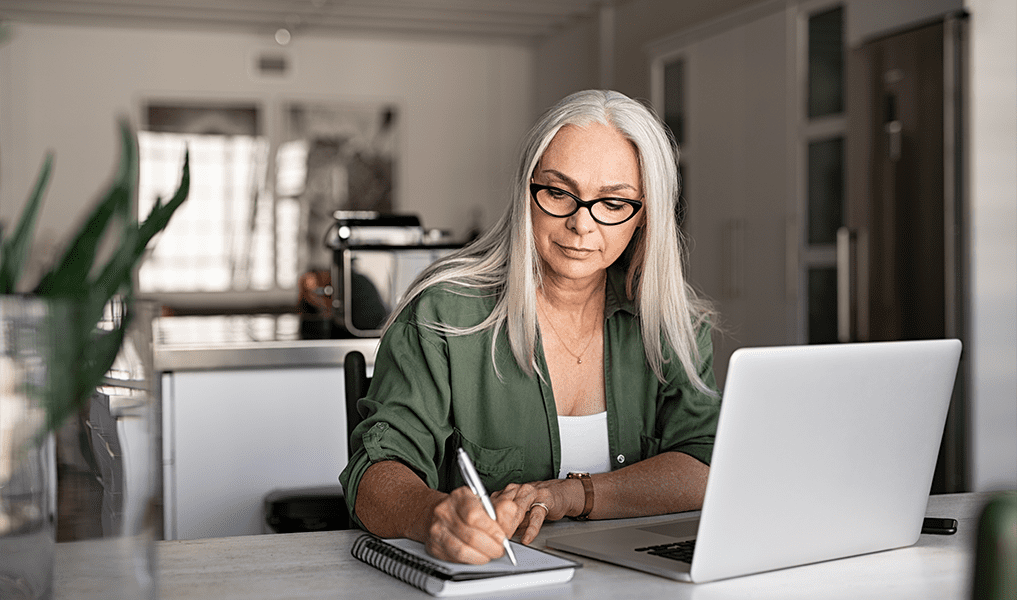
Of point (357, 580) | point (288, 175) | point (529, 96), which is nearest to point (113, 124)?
point (288, 175)

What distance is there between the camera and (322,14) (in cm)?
722

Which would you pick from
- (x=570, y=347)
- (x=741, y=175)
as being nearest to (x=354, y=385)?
(x=570, y=347)

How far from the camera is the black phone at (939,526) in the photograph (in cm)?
120

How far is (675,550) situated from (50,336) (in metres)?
0.68

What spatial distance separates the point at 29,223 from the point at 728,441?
1.95 feet

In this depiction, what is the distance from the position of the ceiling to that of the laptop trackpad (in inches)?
237

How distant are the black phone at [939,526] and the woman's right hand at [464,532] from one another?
54 centimetres

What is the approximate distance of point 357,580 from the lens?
0.99 meters

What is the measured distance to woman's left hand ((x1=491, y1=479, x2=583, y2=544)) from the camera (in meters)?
1.17

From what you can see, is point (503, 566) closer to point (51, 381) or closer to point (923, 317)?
point (51, 381)

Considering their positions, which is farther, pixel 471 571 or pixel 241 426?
pixel 241 426

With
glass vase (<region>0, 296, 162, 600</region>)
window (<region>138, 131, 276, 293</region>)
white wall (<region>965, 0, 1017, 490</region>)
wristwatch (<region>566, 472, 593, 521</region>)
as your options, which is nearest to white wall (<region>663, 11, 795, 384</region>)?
white wall (<region>965, 0, 1017, 490</region>)

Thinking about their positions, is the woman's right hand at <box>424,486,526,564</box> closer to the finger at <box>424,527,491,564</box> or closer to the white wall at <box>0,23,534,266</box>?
the finger at <box>424,527,491,564</box>

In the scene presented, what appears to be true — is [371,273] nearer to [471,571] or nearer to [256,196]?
[471,571]
